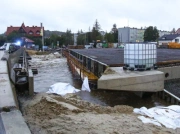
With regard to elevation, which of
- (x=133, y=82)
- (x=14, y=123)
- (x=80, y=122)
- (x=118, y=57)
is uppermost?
(x=118, y=57)

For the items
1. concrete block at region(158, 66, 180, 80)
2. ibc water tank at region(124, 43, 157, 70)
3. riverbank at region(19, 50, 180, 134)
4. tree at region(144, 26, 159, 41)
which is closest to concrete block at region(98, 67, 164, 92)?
ibc water tank at region(124, 43, 157, 70)

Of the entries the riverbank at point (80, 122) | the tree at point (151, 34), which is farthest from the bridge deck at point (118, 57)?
the tree at point (151, 34)

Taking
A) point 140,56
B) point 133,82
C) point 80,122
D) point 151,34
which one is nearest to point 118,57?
point 140,56

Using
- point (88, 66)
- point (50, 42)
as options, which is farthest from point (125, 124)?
point (50, 42)

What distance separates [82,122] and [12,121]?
73.2 inches

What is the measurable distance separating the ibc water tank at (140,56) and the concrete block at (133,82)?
86 centimetres

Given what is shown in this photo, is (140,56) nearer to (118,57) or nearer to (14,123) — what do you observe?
(14,123)

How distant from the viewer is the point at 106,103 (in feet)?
36.1

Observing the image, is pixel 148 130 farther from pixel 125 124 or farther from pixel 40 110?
pixel 40 110

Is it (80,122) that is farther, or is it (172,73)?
(172,73)

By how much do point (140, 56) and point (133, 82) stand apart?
1.89 m

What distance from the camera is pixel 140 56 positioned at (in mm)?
10945

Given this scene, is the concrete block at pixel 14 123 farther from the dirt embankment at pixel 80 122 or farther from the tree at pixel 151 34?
the tree at pixel 151 34

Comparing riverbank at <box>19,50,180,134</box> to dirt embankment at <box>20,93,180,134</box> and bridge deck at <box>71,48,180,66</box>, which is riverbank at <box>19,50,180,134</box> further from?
bridge deck at <box>71,48,180,66</box>
